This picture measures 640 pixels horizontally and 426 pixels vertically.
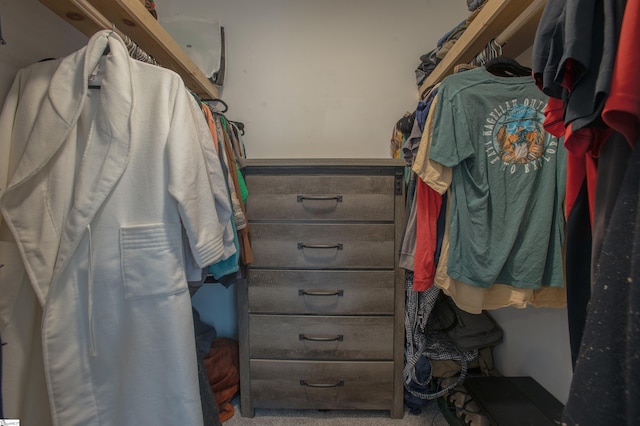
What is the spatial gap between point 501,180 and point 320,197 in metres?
0.67

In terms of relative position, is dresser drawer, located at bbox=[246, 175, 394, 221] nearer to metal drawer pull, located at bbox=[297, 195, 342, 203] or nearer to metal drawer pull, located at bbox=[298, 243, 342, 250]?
metal drawer pull, located at bbox=[297, 195, 342, 203]

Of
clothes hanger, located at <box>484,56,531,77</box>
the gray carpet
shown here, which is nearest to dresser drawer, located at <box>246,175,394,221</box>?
clothes hanger, located at <box>484,56,531,77</box>

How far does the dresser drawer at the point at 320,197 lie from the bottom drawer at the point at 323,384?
27.1 inches

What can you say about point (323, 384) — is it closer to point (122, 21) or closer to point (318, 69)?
point (122, 21)

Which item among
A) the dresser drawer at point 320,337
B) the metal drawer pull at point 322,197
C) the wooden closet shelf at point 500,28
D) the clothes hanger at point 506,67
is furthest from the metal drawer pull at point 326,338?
the wooden closet shelf at point 500,28

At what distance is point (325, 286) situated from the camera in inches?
46.0

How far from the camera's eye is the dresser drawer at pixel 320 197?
1.13m

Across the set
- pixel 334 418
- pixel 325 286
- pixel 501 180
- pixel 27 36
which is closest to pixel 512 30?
pixel 501 180

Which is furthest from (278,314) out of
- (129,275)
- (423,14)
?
(423,14)

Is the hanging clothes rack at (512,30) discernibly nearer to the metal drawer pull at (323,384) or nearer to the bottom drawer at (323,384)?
the bottom drawer at (323,384)

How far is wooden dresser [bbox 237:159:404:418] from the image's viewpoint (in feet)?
3.74

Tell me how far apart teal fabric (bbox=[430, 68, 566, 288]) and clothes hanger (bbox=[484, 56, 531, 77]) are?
0.05 metres

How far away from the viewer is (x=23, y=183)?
1.94 ft

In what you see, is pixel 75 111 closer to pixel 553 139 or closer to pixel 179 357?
pixel 179 357
